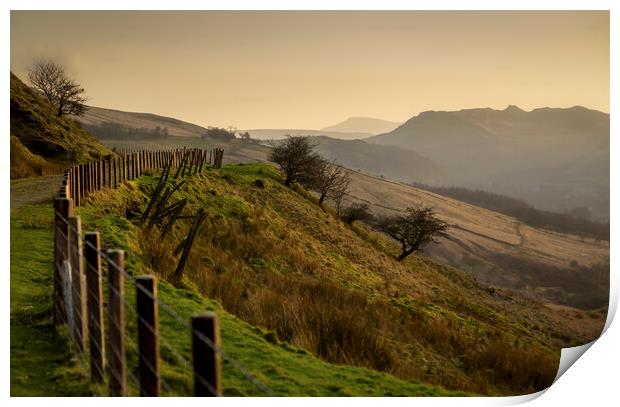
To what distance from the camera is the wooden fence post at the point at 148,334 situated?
4.89 m

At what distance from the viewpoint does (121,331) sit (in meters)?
5.83

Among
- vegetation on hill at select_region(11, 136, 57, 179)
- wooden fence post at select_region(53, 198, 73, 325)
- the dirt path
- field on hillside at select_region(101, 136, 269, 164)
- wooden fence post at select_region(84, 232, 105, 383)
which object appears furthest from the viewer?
field on hillside at select_region(101, 136, 269, 164)

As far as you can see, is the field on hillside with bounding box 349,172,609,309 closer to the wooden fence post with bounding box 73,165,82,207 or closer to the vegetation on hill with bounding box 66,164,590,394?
the vegetation on hill with bounding box 66,164,590,394

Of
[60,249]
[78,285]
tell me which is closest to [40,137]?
[60,249]

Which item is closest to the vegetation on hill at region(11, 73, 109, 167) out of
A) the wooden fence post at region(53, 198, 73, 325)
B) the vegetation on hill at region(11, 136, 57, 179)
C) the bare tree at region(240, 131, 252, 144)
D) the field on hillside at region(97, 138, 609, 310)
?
the vegetation on hill at region(11, 136, 57, 179)

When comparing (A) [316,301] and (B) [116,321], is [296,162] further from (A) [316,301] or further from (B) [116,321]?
(B) [116,321]

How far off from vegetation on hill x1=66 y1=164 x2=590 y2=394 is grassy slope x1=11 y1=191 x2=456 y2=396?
0.85 m

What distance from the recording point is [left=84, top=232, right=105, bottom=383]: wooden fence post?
20.9 feet

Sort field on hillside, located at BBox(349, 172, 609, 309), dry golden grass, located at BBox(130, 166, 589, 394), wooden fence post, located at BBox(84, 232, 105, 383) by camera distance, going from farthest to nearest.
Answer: field on hillside, located at BBox(349, 172, 609, 309)
dry golden grass, located at BBox(130, 166, 589, 394)
wooden fence post, located at BBox(84, 232, 105, 383)

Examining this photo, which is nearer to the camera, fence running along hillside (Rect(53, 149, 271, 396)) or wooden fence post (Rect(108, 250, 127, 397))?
fence running along hillside (Rect(53, 149, 271, 396))

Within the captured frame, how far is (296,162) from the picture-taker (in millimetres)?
45562

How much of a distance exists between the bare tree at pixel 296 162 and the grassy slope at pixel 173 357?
33.6 metres

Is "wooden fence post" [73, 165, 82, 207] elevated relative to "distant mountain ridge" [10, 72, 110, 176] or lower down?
lower down

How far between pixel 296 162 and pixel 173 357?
37.8m
